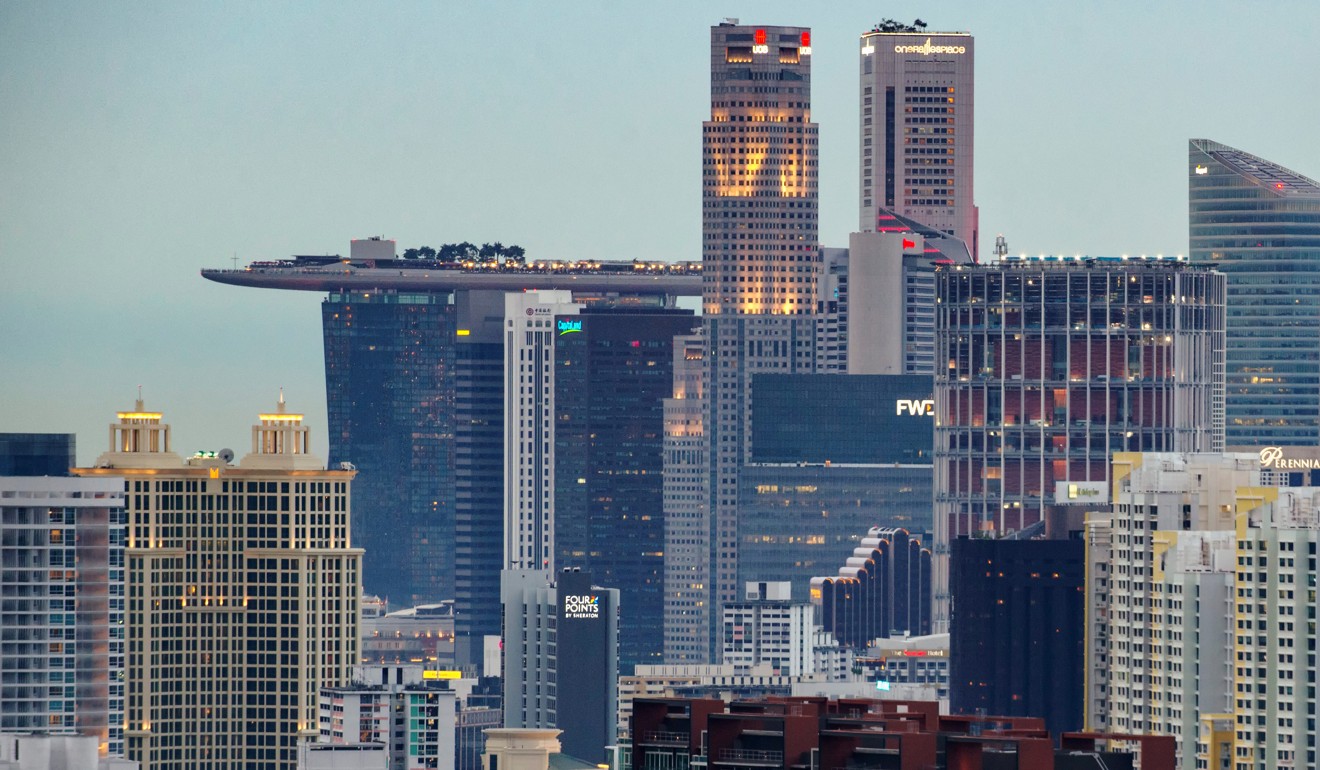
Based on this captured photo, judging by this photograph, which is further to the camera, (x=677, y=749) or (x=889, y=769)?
(x=677, y=749)

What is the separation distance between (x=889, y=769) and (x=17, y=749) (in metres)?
42.9

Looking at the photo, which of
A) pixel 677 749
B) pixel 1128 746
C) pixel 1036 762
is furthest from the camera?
pixel 1128 746

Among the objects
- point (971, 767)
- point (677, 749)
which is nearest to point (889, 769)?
point (971, 767)

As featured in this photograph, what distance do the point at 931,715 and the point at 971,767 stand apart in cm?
1504

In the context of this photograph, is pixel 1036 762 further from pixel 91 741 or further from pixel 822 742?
pixel 91 741

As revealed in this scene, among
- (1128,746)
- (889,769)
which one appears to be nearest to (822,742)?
(889,769)

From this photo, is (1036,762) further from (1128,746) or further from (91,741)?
(91,741)

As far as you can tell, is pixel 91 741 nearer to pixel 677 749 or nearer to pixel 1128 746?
pixel 677 749

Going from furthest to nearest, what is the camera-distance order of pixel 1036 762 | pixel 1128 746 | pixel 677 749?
pixel 1128 746, pixel 677 749, pixel 1036 762

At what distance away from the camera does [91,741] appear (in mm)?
183125

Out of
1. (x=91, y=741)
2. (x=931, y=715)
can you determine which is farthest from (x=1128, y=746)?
(x=91, y=741)

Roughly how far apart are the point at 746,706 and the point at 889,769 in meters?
13.9

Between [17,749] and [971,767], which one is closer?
[971,767]

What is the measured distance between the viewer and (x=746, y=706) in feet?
576
